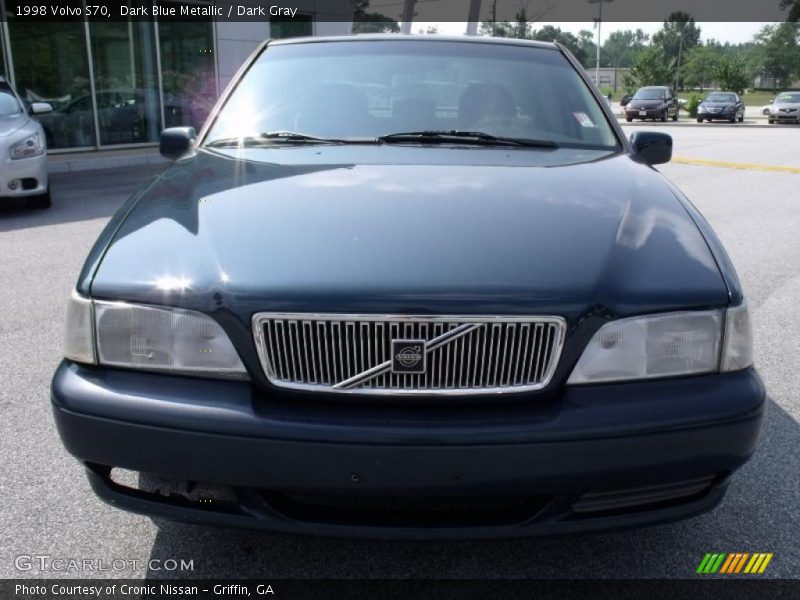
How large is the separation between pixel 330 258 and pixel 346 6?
19721 mm

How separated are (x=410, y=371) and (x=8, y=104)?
8656mm

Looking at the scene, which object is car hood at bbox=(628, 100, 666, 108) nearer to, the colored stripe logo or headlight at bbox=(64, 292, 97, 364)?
the colored stripe logo

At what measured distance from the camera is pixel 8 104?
891 centimetres

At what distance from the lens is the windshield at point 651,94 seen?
112ft

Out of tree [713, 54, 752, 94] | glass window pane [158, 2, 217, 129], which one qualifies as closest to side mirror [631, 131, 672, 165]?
glass window pane [158, 2, 217, 129]

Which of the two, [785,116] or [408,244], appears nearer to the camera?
[408,244]

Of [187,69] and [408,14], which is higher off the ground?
[408,14]

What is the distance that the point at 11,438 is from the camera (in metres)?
3.00

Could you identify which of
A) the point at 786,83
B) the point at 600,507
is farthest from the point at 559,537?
the point at 786,83

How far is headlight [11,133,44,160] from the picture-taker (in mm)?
8180

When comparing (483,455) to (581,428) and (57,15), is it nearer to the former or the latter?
(581,428)

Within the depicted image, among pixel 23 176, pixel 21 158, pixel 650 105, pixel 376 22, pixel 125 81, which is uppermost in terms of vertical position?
pixel 376 22

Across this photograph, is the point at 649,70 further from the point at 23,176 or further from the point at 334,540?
the point at 334,540

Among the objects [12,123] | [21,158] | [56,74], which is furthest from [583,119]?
[56,74]
